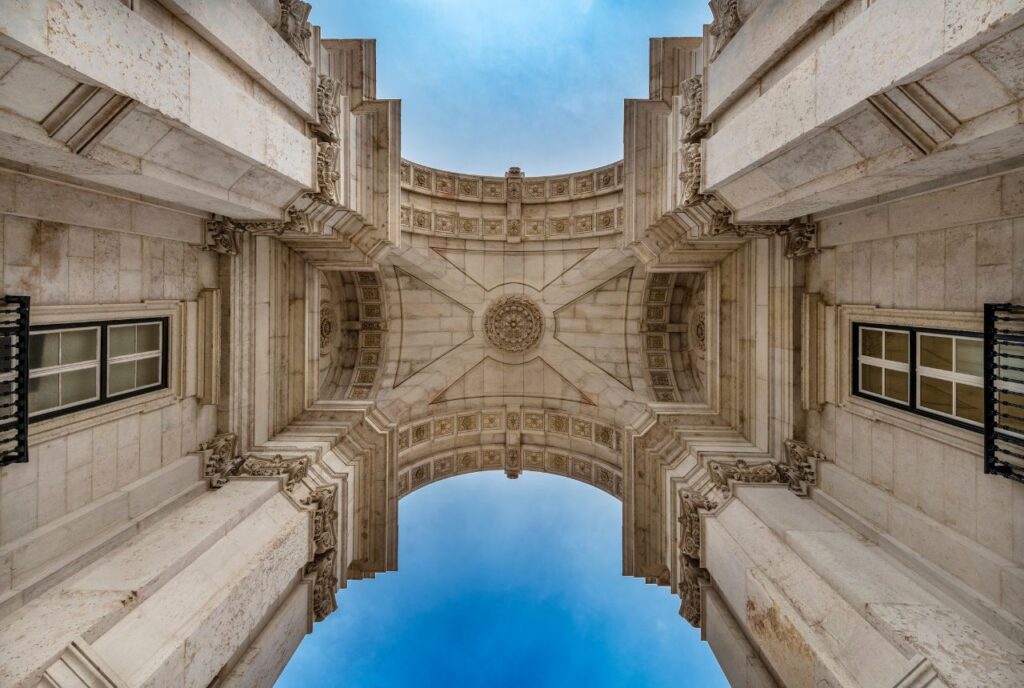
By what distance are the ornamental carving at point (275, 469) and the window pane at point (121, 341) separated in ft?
10.3

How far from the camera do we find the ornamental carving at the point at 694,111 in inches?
344

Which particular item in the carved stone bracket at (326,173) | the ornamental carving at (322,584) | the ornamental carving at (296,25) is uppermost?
the ornamental carving at (296,25)

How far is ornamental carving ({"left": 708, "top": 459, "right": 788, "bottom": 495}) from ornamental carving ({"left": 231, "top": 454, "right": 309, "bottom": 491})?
8.75 meters

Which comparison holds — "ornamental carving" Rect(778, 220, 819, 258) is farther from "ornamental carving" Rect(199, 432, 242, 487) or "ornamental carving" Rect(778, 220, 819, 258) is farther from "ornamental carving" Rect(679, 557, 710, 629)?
"ornamental carving" Rect(199, 432, 242, 487)

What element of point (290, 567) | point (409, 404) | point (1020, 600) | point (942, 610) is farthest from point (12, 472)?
point (1020, 600)

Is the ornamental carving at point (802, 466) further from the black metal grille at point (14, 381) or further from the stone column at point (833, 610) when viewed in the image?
the black metal grille at point (14, 381)

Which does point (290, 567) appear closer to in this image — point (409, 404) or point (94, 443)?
point (94, 443)

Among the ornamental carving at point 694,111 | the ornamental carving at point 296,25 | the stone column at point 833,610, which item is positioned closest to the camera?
the stone column at point 833,610

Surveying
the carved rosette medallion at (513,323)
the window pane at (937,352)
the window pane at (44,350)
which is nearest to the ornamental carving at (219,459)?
the window pane at (44,350)

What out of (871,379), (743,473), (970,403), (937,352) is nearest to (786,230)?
(871,379)

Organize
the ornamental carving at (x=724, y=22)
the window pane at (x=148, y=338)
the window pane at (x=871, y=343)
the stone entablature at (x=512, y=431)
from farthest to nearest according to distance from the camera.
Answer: the stone entablature at (x=512, y=431) → the window pane at (x=148, y=338) → the window pane at (x=871, y=343) → the ornamental carving at (x=724, y=22)

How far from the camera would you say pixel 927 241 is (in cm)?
658

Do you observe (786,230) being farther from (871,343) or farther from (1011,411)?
(1011,411)

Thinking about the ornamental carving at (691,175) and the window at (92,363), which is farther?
the ornamental carving at (691,175)
